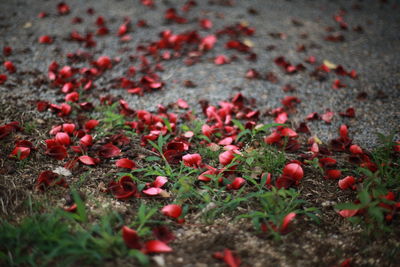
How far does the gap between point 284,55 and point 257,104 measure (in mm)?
1046

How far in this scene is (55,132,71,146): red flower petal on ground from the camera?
6.70 feet

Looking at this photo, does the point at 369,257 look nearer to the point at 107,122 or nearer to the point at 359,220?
the point at 359,220

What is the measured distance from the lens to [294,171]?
5.85 ft

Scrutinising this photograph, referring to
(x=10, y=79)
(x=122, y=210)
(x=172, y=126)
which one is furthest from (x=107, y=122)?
(x=10, y=79)

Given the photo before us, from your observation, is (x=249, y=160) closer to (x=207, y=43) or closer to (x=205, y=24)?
(x=207, y=43)

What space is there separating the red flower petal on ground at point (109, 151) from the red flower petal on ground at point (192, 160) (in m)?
0.44

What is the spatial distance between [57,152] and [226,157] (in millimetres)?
1041

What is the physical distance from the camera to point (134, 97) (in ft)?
9.02

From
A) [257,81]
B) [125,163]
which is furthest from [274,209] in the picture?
[257,81]

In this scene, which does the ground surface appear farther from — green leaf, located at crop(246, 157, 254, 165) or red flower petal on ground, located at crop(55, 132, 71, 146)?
green leaf, located at crop(246, 157, 254, 165)

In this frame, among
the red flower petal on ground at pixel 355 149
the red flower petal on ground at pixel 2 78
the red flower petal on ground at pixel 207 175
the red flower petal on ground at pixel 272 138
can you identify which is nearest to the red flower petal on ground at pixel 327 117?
the red flower petal on ground at pixel 355 149

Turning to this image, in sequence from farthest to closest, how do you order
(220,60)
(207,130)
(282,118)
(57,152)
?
1. (220,60)
2. (282,118)
3. (207,130)
4. (57,152)

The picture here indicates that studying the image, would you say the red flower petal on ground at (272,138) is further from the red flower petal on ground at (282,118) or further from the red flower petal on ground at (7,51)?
the red flower petal on ground at (7,51)

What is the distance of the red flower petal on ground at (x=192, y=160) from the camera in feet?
6.31
